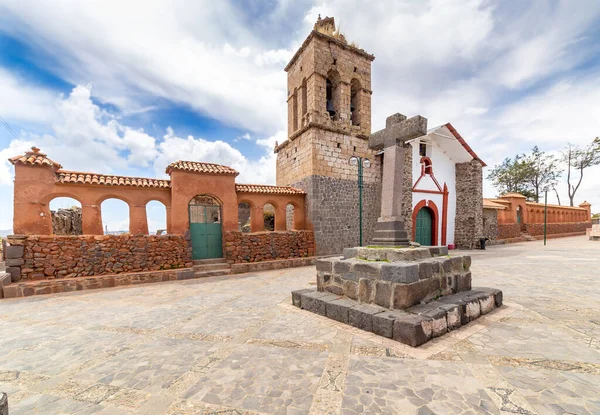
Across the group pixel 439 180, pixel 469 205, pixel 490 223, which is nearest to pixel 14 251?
pixel 439 180

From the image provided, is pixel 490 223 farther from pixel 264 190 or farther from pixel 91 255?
pixel 91 255

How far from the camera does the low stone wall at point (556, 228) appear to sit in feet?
72.6

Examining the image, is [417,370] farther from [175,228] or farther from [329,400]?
[175,228]

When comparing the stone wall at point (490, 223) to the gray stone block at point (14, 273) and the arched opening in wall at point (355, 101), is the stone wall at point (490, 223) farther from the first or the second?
the gray stone block at point (14, 273)

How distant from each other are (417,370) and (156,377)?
9.58 feet

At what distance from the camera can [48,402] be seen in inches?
92.9

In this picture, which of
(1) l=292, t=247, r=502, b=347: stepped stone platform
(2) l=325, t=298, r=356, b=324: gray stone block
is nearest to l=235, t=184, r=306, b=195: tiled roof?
(1) l=292, t=247, r=502, b=347: stepped stone platform

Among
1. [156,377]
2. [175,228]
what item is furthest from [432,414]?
[175,228]

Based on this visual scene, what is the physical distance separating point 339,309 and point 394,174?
2.84 meters

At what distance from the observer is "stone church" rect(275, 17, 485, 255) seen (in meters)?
11.8

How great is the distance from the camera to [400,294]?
374cm

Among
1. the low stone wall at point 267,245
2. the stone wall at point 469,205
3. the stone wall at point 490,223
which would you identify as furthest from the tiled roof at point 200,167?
the stone wall at point 490,223

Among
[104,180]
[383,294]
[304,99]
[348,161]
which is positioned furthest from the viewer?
[304,99]

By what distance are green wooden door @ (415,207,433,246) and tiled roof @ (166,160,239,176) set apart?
36.8 feet
